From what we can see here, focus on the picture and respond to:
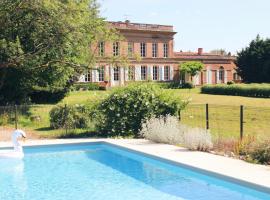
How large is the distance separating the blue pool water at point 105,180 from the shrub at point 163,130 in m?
1.36

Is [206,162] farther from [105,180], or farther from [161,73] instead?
[161,73]

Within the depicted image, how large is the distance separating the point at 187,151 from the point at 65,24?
34.2ft

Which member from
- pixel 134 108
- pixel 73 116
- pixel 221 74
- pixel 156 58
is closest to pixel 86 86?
pixel 156 58

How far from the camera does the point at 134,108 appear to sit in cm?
1630

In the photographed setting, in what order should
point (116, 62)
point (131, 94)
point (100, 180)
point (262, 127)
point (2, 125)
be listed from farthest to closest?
point (116, 62) < point (2, 125) < point (262, 127) < point (131, 94) < point (100, 180)

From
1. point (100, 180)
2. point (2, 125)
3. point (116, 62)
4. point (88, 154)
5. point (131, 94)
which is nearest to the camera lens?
point (100, 180)

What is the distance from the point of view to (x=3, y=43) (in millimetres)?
20797

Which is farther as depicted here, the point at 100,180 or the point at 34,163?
the point at 34,163

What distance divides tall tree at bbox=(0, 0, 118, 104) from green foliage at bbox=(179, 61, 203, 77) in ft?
120

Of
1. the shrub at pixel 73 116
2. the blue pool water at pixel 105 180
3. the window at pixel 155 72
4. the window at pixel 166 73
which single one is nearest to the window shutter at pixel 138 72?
the window at pixel 155 72

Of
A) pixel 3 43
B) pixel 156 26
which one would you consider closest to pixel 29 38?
pixel 3 43

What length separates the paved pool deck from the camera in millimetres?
8883

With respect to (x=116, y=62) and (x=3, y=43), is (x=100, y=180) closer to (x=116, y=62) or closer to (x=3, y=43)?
(x=3, y=43)

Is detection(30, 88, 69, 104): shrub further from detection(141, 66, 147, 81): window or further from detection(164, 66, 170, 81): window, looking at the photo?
detection(164, 66, 170, 81): window
